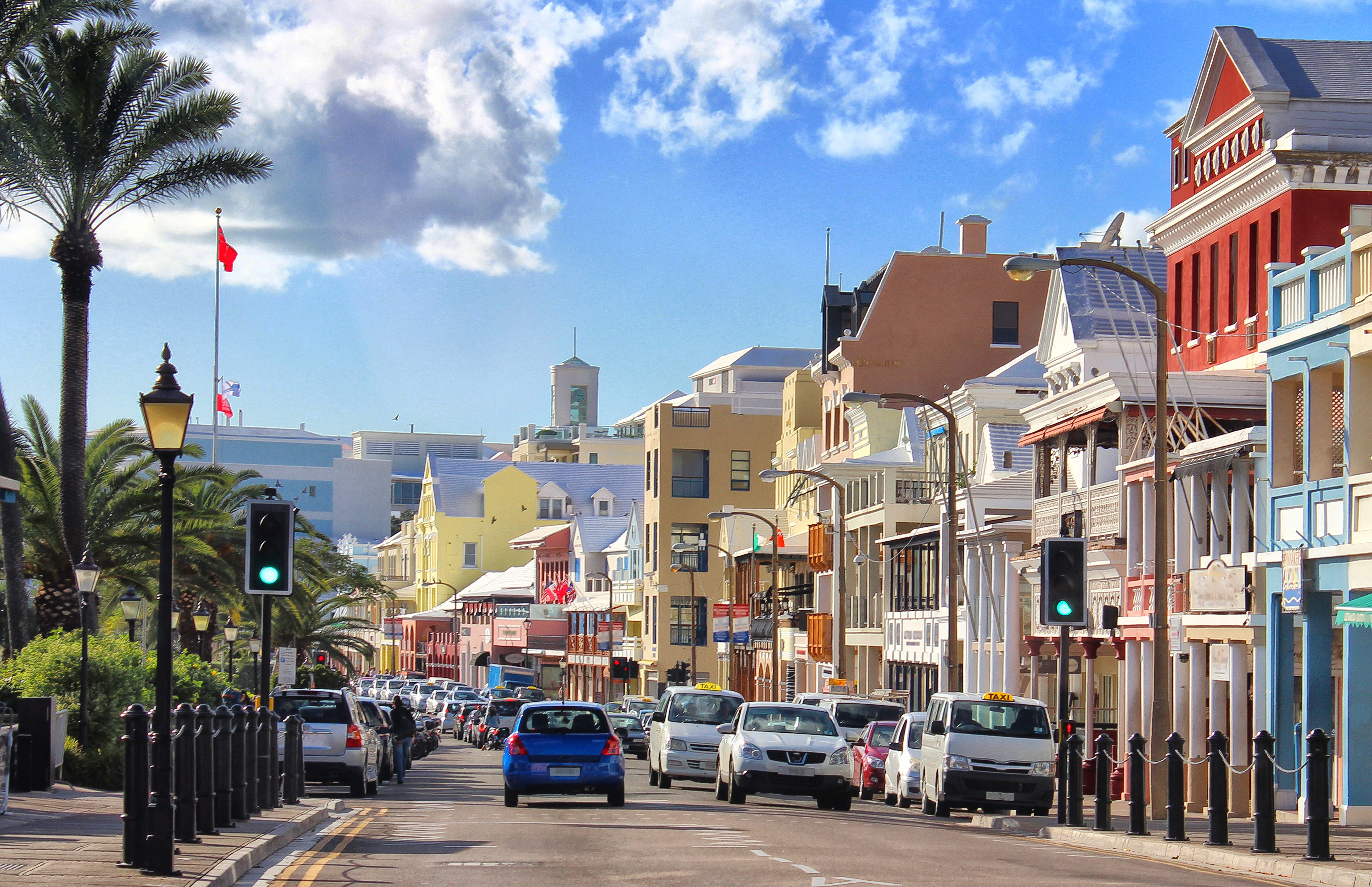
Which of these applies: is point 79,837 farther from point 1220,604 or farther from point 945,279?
point 945,279

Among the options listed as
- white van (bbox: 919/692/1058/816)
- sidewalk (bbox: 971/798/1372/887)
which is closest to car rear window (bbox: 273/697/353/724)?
white van (bbox: 919/692/1058/816)

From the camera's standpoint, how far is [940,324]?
6144cm

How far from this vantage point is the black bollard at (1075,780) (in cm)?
2323

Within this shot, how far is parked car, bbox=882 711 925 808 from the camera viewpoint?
2930 cm

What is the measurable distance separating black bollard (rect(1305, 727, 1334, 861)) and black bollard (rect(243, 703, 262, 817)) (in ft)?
35.2

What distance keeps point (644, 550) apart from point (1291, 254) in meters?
62.5

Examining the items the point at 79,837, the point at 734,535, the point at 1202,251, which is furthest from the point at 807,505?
the point at 79,837

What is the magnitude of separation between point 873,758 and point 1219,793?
14459 millimetres

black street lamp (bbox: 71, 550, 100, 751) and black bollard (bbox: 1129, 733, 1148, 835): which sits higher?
black street lamp (bbox: 71, 550, 100, 751)

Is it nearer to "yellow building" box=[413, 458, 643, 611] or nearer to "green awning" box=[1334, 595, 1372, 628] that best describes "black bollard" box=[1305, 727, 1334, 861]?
"green awning" box=[1334, 595, 1372, 628]

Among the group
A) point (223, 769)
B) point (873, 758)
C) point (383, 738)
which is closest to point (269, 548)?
point (223, 769)

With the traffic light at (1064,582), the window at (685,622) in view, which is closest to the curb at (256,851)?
the traffic light at (1064,582)

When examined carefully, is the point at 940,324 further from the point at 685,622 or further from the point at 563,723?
the point at 563,723

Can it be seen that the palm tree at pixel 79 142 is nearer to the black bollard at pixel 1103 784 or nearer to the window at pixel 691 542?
the black bollard at pixel 1103 784
